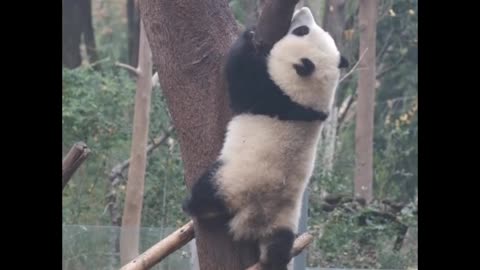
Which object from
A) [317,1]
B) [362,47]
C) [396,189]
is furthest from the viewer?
[396,189]

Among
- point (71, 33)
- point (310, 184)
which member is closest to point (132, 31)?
point (71, 33)

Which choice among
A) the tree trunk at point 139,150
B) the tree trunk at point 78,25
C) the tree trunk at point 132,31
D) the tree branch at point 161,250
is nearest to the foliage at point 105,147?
the tree trunk at point 139,150

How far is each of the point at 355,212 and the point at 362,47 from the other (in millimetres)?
2282

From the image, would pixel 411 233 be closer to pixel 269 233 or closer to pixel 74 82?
pixel 74 82

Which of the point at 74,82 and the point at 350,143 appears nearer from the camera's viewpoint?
the point at 74,82

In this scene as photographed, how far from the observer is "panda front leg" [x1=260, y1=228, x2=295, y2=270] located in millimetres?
3627

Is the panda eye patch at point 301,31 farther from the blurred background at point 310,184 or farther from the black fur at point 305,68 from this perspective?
the blurred background at point 310,184

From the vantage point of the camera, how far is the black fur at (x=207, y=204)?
144 inches

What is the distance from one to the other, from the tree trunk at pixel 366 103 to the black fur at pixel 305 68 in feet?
19.8

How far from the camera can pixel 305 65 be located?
12.8 ft

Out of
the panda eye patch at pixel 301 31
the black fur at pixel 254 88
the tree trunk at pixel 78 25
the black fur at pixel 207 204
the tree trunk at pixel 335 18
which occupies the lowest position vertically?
the black fur at pixel 207 204

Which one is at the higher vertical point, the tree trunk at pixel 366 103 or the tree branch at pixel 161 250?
the tree trunk at pixel 366 103

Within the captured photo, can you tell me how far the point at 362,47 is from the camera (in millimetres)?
10250
